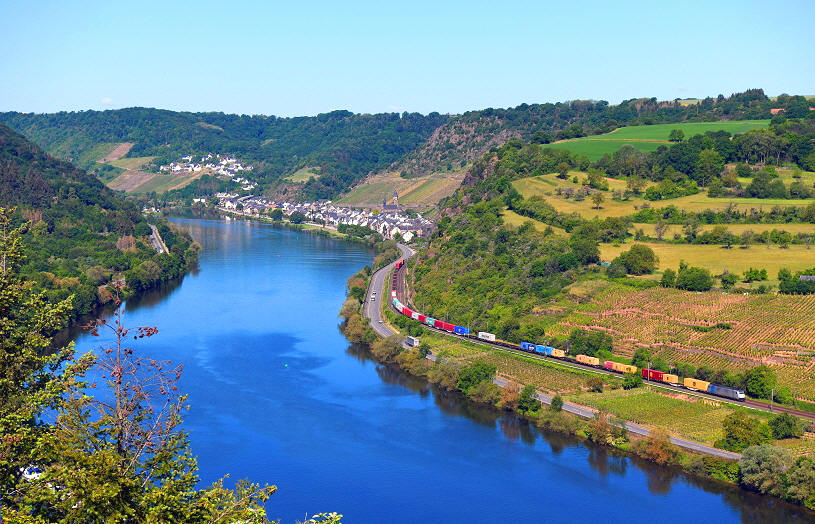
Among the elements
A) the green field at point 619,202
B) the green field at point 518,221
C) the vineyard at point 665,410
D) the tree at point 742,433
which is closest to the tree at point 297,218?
the green field at point 619,202

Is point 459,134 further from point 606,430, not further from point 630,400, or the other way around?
point 606,430

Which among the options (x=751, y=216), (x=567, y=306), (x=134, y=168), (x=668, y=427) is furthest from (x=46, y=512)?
(x=134, y=168)

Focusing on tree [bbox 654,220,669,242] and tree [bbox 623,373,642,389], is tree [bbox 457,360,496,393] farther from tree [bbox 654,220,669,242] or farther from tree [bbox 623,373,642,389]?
tree [bbox 654,220,669,242]

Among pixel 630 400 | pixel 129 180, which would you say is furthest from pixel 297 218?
pixel 630 400

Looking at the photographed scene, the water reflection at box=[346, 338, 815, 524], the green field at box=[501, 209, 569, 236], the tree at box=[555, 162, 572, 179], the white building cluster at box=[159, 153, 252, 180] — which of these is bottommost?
the water reflection at box=[346, 338, 815, 524]

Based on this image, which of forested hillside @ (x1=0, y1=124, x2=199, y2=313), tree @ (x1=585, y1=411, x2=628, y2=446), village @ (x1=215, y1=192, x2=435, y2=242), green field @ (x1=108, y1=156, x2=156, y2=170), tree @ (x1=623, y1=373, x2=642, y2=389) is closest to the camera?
tree @ (x1=585, y1=411, x2=628, y2=446)

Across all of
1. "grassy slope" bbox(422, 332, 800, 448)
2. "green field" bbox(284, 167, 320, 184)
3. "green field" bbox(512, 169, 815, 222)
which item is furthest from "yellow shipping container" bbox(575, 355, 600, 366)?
"green field" bbox(284, 167, 320, 184)

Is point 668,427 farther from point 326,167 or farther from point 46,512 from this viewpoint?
point 326,167
